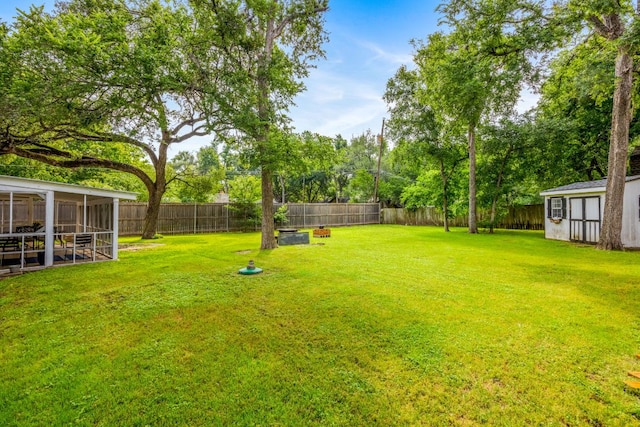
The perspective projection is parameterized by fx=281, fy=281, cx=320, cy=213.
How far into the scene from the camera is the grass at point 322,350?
2.11m

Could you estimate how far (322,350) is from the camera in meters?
2.96

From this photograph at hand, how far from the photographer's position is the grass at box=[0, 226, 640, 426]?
2113mm

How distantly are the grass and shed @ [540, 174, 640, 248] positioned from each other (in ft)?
17.8

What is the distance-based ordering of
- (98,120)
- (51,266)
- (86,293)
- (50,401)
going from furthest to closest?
(51,266) < (98,120) < (86,293) < (50,401)

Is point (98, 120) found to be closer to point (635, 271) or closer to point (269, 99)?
point (269, 99)

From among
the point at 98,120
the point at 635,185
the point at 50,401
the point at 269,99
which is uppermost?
the point at 269,99

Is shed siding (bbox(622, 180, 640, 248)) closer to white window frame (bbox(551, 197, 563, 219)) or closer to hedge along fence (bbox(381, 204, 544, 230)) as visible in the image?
white window frame (bbox(551, 197, 563, 219))

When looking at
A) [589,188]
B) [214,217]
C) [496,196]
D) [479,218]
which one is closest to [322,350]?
[589,188]

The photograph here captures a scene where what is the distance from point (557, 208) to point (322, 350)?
46.3ft

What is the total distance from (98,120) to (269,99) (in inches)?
173

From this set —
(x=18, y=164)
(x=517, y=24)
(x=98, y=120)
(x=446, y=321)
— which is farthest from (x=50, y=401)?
(x=18, y=164)

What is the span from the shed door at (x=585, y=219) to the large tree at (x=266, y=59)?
1148cm

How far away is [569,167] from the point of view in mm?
15031

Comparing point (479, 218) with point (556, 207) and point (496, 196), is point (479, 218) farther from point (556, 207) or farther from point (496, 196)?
point (556, 207)
